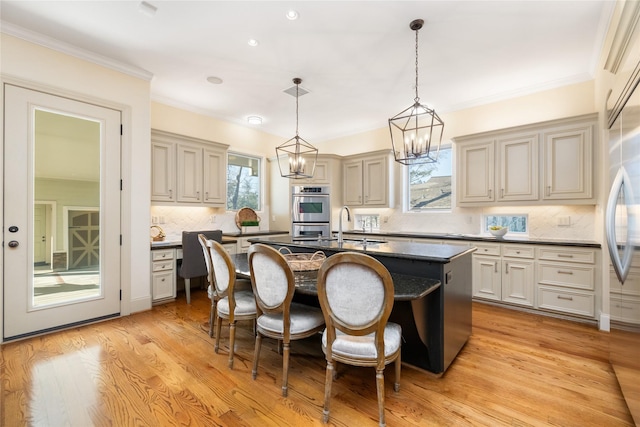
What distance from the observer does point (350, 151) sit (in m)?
6.07

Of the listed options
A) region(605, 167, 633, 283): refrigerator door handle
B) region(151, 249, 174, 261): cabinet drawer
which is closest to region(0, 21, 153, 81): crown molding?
region(151, 249, 174, 261): cabinet drawer

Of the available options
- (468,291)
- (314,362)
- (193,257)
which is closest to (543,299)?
(468,291)

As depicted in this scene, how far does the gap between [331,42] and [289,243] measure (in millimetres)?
2133

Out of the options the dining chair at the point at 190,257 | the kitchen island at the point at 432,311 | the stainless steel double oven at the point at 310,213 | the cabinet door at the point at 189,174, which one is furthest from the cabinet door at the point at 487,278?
the cabinet door at the point at 189,174

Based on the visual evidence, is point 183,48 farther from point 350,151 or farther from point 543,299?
point 543,299

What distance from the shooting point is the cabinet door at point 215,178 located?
184 inches

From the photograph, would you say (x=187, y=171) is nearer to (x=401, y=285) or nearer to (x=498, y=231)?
(x=401, y=285)

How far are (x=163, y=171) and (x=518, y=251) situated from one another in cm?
496

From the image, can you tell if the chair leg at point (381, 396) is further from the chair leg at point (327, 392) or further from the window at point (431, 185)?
the window at point (431, 185)

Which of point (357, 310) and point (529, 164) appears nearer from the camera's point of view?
point (357, 310)

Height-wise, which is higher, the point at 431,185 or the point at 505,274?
the point at 431,185

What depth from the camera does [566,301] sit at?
3.24 m

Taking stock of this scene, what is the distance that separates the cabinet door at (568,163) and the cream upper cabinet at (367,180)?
2312 millimetres

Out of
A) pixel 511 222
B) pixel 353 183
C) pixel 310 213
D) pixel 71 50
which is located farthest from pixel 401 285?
pixel 71 50
